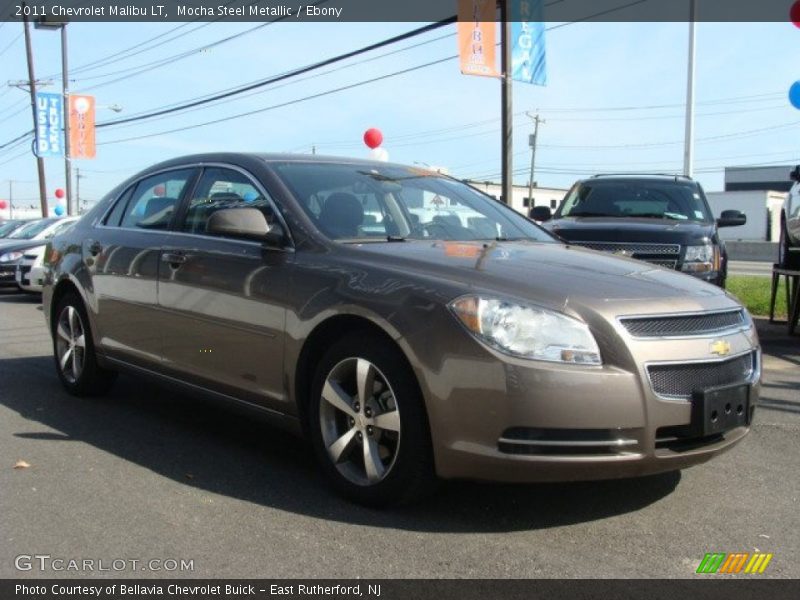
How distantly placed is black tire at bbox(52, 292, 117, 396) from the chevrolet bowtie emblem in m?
4.09

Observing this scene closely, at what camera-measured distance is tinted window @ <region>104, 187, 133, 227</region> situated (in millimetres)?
5688

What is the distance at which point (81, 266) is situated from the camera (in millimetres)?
5777

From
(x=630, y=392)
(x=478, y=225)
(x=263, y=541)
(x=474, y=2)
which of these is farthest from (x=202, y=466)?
(x=474, y=2)

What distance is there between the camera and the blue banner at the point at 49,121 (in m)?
30.6

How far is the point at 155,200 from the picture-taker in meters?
5.34

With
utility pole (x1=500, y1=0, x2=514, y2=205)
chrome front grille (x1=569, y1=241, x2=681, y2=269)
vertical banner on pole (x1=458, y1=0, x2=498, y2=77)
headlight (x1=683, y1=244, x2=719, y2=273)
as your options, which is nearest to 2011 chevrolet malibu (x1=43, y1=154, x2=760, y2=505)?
chrome front grille (x1=569, y1=241, x2=681, y2=269)

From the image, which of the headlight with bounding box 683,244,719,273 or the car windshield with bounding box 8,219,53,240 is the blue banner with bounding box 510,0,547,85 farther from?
the car windshield with bounding box 8,219,53,240

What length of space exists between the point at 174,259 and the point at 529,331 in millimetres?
2440

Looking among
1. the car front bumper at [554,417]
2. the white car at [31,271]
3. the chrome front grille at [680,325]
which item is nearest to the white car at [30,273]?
the white car at [31,271]

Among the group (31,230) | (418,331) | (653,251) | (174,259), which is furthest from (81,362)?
(31,230)

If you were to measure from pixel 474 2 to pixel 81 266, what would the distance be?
9.11 m

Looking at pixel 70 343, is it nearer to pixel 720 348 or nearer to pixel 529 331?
pixel 529 331

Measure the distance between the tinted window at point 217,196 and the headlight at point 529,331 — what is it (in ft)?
5.56
